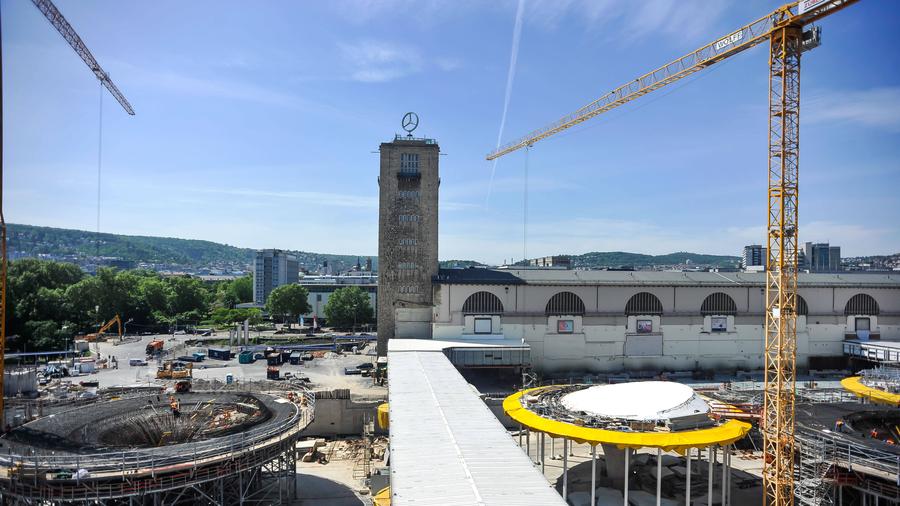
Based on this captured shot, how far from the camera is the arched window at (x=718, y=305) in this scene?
209ft

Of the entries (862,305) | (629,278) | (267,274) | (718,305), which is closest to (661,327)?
(629,278)

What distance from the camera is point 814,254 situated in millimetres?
143375

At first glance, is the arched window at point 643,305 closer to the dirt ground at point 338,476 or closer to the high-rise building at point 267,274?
the dirt ground at point 338,476

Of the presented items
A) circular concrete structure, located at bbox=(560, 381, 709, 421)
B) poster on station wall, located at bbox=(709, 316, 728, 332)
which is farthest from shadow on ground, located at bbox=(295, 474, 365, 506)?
poster on station wall, located at bbox=(709, 316, 728, 332)

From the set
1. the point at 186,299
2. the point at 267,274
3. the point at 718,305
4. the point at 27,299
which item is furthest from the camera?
the point at 267,274

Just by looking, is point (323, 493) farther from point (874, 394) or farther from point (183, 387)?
point (874, 394)

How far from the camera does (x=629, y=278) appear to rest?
64125 mm

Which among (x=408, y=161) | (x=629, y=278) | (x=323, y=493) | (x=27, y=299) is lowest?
(x=323, y=493)

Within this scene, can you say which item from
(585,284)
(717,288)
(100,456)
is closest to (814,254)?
(717,288)

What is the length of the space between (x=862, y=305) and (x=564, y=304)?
37.8 metres

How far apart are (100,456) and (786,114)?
141ft

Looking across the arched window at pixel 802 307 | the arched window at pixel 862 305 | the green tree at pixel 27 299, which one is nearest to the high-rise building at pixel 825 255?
the arched window at pixel 862 305

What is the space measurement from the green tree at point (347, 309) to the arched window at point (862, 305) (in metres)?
76.2

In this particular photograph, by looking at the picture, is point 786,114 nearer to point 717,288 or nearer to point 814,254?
point 717,288
